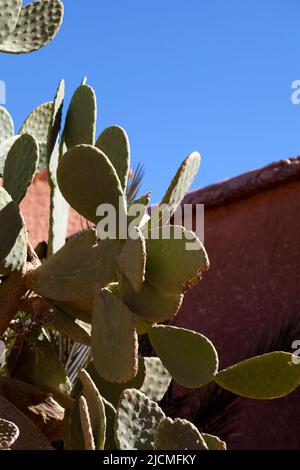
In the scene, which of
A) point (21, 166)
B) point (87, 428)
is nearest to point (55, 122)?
point (21, 166)

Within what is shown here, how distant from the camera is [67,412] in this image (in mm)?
2299

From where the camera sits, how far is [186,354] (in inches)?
82.9

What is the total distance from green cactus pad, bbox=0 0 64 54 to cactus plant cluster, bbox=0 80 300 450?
168mm

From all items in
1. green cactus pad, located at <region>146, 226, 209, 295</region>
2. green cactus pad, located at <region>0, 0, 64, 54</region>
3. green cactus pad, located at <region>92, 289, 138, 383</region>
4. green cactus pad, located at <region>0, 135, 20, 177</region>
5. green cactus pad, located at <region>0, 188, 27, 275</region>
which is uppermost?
green cactus pad, located at <region>0, 0, 64, 54</region>

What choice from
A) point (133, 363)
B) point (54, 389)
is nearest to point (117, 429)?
point (133, 363)

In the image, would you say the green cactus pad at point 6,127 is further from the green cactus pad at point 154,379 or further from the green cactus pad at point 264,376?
the green cactus pad at point 264,376

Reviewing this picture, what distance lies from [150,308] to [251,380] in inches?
12.6

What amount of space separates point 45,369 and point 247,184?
3.27 meters

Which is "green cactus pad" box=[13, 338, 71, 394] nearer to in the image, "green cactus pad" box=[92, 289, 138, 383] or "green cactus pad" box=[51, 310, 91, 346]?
"green cactus pad" box=[51, 310, 91, 346]

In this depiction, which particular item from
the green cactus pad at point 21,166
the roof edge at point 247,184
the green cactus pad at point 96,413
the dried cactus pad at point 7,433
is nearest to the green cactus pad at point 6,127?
the green cactus pad at point 21,166

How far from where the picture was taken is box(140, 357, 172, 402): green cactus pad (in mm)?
2441

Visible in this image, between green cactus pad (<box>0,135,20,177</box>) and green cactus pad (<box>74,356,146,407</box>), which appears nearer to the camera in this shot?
green cactus pad (<box>74,356,146,407</box>)

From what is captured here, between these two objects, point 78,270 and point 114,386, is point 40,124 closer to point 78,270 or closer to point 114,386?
point 78,270

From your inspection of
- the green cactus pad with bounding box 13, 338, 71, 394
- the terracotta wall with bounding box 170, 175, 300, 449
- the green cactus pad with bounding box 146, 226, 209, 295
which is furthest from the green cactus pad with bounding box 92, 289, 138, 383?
the terracotta wall with bounding box 170, 175, 300, 449
